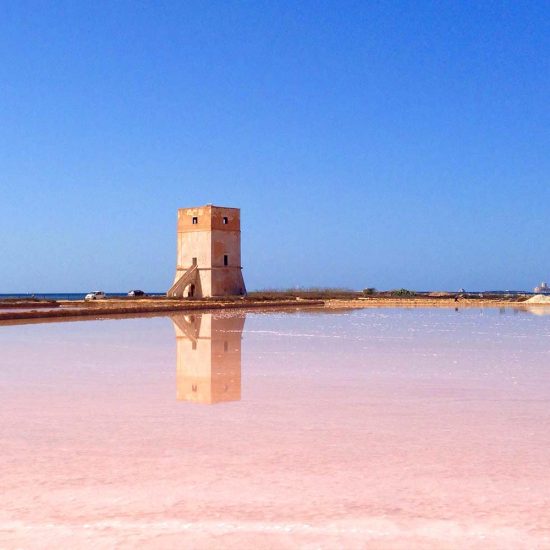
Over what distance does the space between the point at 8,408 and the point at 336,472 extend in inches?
93.9

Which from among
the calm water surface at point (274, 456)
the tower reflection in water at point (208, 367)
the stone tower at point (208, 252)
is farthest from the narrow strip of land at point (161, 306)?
the calm water surface at point (274, 456)

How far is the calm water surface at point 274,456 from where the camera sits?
82.3 inches

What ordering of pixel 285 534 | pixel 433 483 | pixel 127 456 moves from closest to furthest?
pixel 285 534 < pixel 433 483 < pixel 127 456

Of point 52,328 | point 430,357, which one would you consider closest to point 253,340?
point 430,357

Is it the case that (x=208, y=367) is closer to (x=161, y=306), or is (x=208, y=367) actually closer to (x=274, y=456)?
(x=274, y=456)

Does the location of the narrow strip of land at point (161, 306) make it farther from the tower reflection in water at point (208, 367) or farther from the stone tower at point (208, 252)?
the tower reflection in water at point (208, 367)

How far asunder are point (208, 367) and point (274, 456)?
3.16 m

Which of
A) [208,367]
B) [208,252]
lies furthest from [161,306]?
[208,367]

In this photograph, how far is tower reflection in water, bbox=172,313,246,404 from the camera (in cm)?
459

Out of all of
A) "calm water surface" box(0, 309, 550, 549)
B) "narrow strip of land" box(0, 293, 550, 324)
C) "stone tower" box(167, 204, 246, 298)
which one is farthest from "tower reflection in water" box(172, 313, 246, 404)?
"stone tower" box(167, 204, 246, 298)

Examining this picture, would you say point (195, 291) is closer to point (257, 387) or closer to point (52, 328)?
point (52, 328)

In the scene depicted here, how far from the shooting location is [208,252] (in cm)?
2866

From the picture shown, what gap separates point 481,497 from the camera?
2.38 m

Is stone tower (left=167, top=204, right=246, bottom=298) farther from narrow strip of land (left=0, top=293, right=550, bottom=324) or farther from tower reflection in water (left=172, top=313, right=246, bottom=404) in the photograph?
tower reflection in water (left=172, top=313, right=246, bottom=404)
